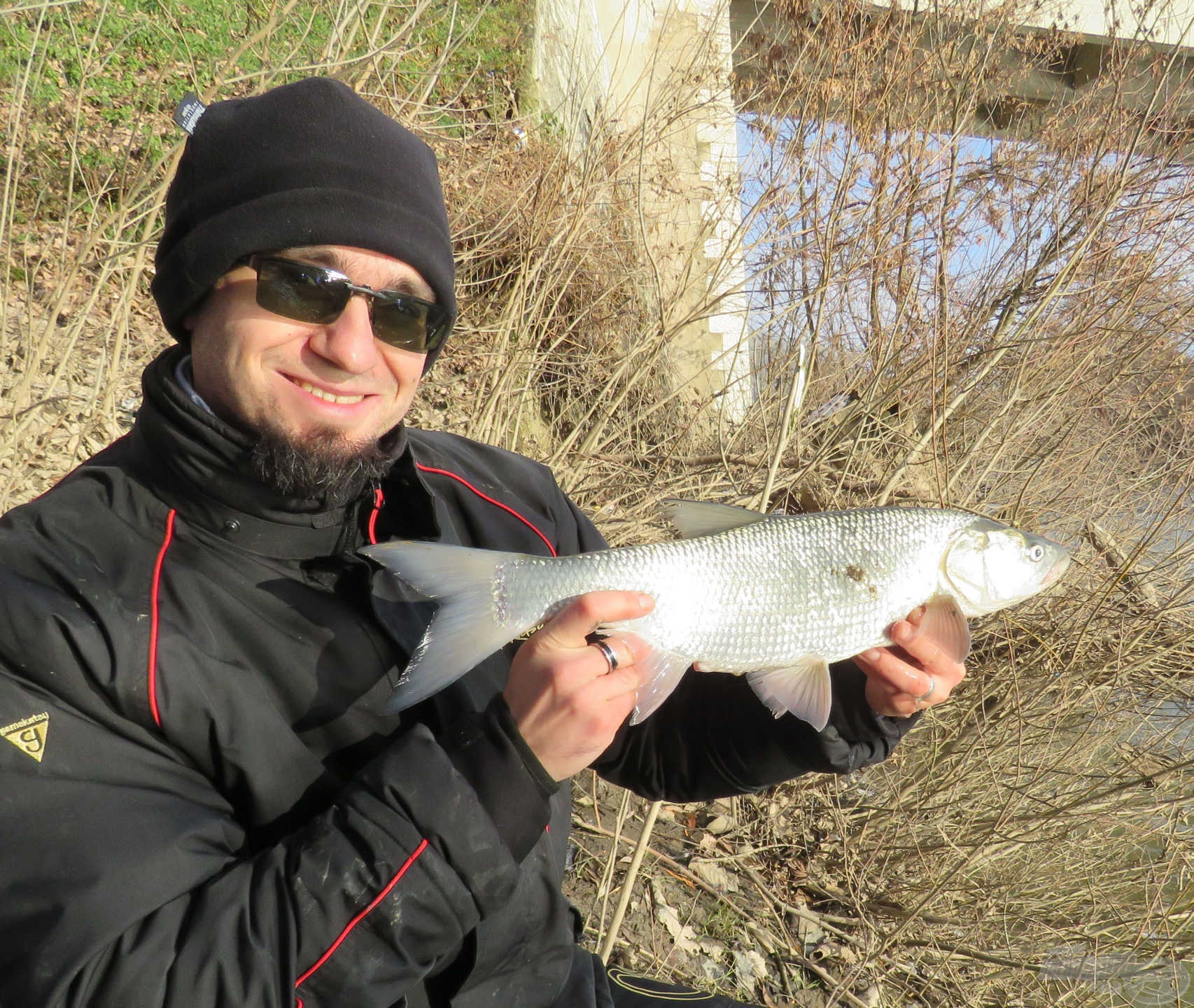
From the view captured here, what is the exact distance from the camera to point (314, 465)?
1.59 m

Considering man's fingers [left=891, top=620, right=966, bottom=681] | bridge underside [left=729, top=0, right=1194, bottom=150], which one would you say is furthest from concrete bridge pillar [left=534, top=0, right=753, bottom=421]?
man's fingers [left=891, top=620, right=966, bottom=681]

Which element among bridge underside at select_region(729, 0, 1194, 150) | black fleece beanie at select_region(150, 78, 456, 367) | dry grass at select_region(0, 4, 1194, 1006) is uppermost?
bridge underside at select_region(729, 0, 1194, 150)

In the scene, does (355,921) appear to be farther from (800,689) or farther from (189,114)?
(189,114)

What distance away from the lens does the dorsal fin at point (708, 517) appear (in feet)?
6.57

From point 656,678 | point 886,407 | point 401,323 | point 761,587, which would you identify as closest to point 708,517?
point 761,587

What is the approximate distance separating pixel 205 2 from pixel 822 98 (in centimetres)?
389

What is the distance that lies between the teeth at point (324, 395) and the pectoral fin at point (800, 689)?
3.40ft

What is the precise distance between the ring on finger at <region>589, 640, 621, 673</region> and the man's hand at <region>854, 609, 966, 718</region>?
730 mm

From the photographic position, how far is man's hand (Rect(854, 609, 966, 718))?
1.91 meters

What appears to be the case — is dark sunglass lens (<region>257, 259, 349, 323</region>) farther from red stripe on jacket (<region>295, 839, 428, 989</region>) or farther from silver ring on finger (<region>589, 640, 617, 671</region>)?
red stripe on jacket (<region>295, 839, 428, 989</region>)

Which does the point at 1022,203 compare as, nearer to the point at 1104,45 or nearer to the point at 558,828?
the point at 1104,45

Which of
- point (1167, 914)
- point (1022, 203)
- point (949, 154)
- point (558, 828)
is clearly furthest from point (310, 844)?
point (1022, 203)

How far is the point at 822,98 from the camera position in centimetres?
491

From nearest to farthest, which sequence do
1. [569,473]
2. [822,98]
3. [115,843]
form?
[115,843]
[569,473]
[822,98]
